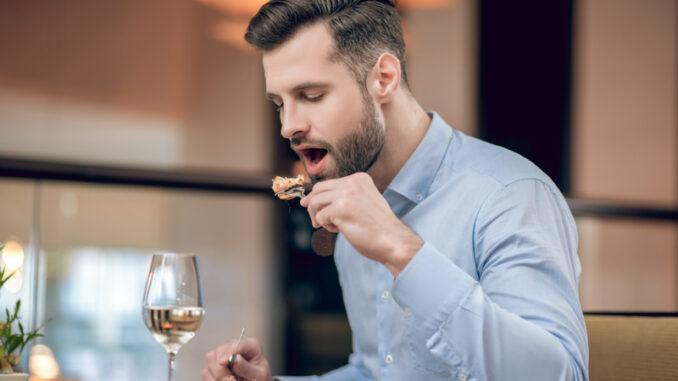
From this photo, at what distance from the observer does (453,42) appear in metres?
4.58

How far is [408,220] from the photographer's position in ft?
4.42

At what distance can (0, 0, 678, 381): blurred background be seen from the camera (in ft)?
8.61

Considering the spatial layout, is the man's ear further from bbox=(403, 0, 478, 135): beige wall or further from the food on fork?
bbox=(403, 0, 478, 135): beige wall

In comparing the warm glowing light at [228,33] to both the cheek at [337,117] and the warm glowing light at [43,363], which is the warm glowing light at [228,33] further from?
the cheek at [337,117]

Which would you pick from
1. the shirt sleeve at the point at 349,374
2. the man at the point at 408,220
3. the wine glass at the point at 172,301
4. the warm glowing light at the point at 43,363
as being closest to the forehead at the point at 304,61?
the man at the point at 408,220

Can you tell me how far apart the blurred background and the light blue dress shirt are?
677 mm

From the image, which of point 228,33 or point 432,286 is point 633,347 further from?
point 228,33

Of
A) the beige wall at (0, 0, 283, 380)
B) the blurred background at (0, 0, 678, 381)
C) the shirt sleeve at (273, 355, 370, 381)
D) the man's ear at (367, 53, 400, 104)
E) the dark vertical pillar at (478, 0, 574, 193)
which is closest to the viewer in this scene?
the man's ear at (367, 53, 400, 104)

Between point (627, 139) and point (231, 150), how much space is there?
97.2 inches

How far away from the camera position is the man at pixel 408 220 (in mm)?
960

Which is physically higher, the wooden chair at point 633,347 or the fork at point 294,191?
the fork at point 294,191

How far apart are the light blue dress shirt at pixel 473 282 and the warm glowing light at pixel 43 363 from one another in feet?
3.63

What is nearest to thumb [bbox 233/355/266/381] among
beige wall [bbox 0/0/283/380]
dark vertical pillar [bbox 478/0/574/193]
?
beige wall [bbox 0/0/283/380]

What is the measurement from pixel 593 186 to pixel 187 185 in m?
3.16
